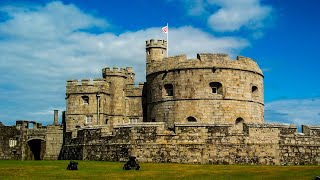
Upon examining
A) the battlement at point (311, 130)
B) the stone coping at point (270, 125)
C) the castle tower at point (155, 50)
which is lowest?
the battlement at point (311, 130)

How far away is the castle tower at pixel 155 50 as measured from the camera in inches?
1667

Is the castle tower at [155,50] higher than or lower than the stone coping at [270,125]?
higher

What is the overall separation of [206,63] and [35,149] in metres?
21.2

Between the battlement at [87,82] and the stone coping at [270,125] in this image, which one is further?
the battlement at [87,82]

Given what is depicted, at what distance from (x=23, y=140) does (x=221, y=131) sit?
1007 inches

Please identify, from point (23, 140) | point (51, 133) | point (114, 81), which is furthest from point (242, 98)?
point (23, 140)

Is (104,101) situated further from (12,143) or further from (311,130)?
(311,130)

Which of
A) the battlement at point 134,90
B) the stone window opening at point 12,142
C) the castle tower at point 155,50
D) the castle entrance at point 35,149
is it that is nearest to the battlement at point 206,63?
the castle tower at point 155,50

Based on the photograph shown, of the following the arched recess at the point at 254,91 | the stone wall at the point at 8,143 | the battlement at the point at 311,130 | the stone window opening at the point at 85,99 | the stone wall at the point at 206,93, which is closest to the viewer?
the battlement at the point at 311,130

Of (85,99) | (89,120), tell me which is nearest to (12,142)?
(89,120)

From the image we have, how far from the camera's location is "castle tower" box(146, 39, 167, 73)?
139 feet

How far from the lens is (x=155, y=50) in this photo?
42500mm

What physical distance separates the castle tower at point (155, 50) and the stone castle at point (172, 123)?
93mm

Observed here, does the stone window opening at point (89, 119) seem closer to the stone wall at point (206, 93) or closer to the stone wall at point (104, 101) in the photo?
the stone wall at point (104, 101)
